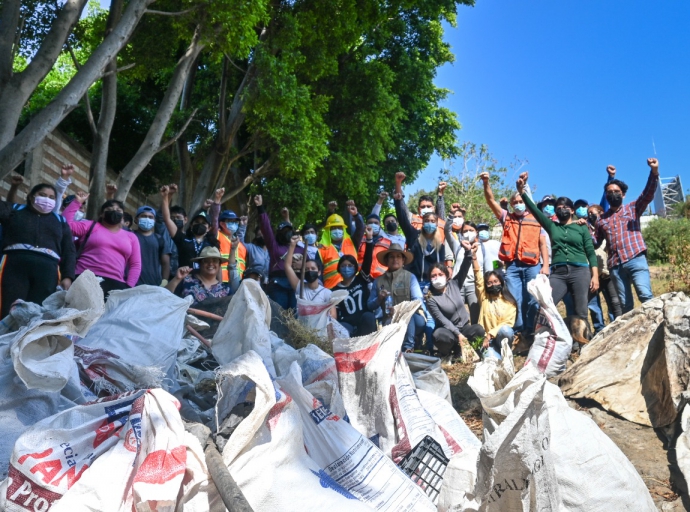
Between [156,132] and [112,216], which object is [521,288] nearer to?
[112,216]

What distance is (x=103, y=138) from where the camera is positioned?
312 inches

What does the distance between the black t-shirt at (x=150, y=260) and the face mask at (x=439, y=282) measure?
270 cm

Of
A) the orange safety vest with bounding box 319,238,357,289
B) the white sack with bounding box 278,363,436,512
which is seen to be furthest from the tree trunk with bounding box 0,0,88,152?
the white sack with bounding box 278,363,436,512

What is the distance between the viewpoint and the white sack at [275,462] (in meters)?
2.28

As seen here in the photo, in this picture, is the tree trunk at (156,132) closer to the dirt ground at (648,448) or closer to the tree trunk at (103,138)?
the tree trunk at (103,138)

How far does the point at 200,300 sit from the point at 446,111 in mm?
13777

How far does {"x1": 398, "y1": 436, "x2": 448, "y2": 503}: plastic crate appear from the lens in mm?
2775

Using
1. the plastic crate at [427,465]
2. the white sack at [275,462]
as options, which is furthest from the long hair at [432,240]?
the white sack at [275,462]

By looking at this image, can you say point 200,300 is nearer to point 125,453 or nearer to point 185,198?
point 125,453

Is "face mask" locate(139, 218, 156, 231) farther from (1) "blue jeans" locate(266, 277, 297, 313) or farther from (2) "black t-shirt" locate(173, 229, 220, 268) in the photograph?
(1) "blue jeans" locate(266, 277, 297, 313)

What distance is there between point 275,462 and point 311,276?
436cm

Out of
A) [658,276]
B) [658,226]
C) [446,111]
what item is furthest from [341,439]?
[446,111]

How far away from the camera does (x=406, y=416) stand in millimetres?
3045

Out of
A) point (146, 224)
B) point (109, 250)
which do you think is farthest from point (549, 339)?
point (146, 224)
